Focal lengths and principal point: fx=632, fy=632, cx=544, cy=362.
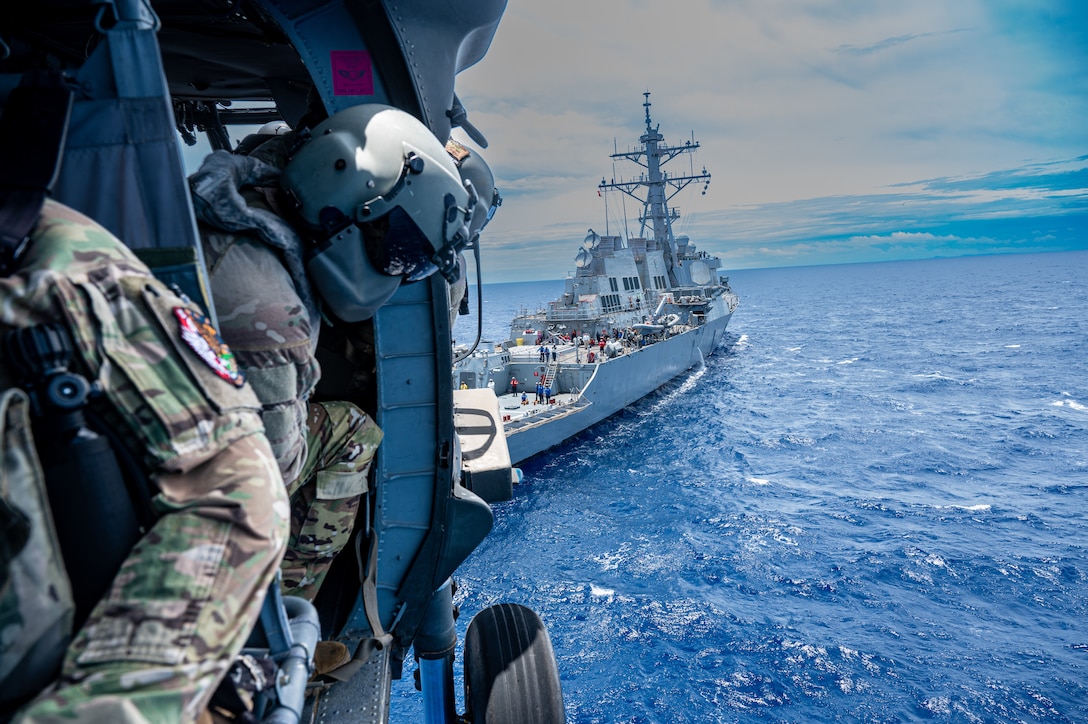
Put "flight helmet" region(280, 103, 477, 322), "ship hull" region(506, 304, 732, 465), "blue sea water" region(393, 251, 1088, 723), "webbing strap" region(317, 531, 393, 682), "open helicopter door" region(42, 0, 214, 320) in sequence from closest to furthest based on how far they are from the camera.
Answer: "open helicopter door" region(42, 0, 214, 320) < "flight helmet" region(280, 103, 477, 322) < "webbing strap" region(317, 531, 393, 682) < "blue sea water" region(393, 251, 1088, 723) < "ship hull" region(506, 304, 732, 465)

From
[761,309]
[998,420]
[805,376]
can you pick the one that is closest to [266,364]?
[998,420]

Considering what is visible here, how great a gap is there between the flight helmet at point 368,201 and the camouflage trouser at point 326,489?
741mm

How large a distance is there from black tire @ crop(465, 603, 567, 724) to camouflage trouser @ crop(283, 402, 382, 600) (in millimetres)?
1852

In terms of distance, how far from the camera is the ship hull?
24609 millimetres

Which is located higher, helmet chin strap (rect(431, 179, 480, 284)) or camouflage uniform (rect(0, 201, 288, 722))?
helmet chin strap (rect(431, 179, 480, 284))

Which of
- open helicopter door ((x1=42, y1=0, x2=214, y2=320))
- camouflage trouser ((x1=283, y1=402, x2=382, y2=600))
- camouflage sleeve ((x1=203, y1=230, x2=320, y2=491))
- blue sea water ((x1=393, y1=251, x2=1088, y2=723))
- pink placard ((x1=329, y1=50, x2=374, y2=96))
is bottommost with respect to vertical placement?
blue sea water ((x1=393, y1=251, x2=1088, y2=723))

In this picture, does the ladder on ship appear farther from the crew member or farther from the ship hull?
the crew member

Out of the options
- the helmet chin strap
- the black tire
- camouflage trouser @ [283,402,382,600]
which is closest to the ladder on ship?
the black tire

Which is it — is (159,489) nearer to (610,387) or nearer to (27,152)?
(27,152)

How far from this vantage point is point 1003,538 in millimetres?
17672

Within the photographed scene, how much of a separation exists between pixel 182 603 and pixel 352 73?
286 centimetres

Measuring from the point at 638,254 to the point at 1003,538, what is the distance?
102 ft

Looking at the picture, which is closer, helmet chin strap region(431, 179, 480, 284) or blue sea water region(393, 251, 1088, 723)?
helmet chin strap region(431, 179, 480, 284)

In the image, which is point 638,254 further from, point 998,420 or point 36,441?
point 36,441
